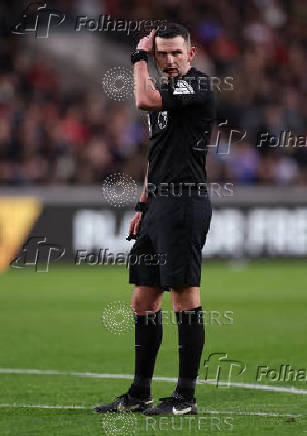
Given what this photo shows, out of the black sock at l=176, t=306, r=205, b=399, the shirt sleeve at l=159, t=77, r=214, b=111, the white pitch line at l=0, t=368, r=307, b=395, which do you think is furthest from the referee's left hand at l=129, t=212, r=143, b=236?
the white pitch line at l=0, t=368, r=307, b=395

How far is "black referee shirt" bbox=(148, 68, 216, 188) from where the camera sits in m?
6.70

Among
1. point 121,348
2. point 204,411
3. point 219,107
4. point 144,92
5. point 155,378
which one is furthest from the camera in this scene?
point 219,107

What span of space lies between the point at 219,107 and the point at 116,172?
247 centimetres

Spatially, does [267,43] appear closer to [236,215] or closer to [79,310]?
[236,215]

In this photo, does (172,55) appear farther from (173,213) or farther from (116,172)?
(116,172)

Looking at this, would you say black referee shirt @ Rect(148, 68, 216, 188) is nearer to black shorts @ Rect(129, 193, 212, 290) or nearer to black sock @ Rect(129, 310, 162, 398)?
black shorts @ Rect(129, 193, 212, 290)

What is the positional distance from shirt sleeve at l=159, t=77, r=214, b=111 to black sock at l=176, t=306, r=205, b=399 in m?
1.18

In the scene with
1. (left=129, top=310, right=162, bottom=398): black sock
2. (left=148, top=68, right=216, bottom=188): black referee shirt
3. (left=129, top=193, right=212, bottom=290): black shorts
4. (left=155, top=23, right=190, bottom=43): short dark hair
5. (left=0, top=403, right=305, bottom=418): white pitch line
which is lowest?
(left=0, top=403, right=305, bottom=418): white pitch line

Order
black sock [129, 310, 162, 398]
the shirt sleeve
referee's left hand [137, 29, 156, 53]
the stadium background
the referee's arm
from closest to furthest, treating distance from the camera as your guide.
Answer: the referee's arm < the shirt sleeve < referee's left hand [137, 29, 156, 53] < black sock [129, 310, 162, 398] < the stadium background

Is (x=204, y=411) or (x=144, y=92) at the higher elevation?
(x=144, y=92)

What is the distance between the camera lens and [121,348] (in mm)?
10203

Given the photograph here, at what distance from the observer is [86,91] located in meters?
22.6

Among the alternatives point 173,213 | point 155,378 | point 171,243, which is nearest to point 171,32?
point 173,213

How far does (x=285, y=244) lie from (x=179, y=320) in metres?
12.6
